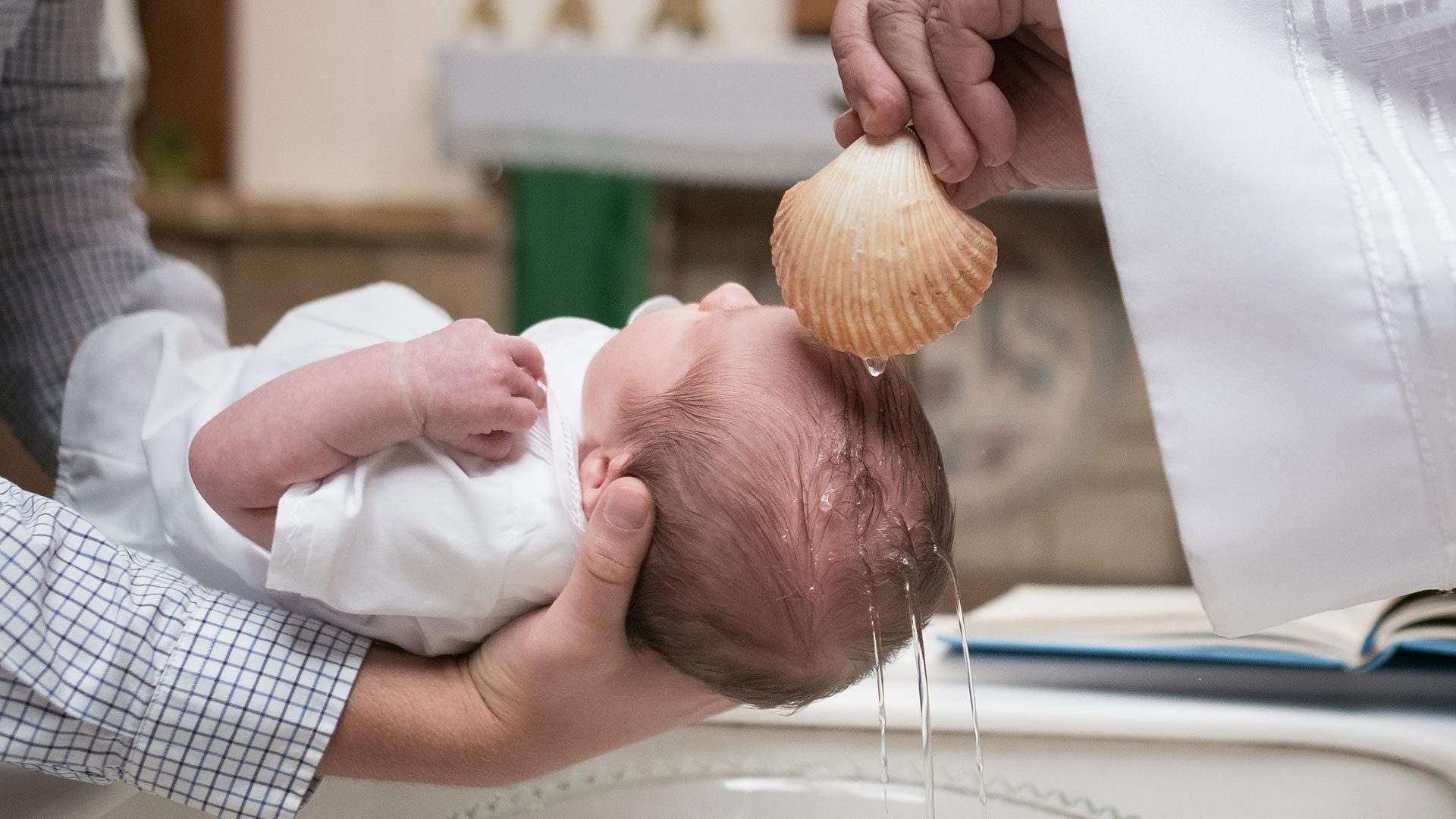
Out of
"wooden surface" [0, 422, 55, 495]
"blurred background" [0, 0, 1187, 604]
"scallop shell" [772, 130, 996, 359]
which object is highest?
"scallop shell" [772, 130, 996, 359]

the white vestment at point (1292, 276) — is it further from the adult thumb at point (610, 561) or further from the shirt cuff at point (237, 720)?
the shirt cuff at point (237, 720)

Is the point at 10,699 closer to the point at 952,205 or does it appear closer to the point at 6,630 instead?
the point at 6,630

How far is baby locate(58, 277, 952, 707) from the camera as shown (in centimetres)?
70

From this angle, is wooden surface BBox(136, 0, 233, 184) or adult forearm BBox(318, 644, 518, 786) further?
wooden surface BBox(136, 0, 233, 184)

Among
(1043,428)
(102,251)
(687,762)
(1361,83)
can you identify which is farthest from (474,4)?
(1361,83)

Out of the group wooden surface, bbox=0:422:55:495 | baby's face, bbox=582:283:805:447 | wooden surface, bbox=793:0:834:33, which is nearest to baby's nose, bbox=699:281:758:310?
baby's face, bbox=582:283:805:447

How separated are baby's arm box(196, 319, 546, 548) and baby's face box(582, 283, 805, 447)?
0.06 meters

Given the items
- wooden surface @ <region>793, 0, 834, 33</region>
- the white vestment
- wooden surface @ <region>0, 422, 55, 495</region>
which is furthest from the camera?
wooden surface @ <region>793, 0, 834, 33</region>

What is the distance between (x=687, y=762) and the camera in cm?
93

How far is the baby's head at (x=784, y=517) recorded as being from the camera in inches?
27.5

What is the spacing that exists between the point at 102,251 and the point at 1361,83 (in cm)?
105

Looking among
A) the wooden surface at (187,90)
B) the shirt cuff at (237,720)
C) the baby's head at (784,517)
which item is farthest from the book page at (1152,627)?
the wooden surface at (187,90)

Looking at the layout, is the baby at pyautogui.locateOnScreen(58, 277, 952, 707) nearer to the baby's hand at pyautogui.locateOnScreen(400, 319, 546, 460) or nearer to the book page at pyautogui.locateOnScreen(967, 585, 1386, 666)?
the baby's hand at pyautogui.locateOnScreen(400, 319, 546, 460)

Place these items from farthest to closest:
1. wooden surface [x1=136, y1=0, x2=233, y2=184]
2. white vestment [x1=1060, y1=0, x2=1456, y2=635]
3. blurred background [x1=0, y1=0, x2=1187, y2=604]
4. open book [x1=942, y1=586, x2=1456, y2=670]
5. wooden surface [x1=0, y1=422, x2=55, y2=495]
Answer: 1. wooden surface [x1=136, y1=0, x2=233, y2=184]
2. blurred background [x1=0, y1=0, x2=1187, y2=604]
3. wooden surface [x1=0, y1=422, x2=55, y2=495]
4. open book [x1=942, y1=586, x2=1456, y2=670]
5. white vestment [x1=1060, y1=0, x2=1456, y2=635]
